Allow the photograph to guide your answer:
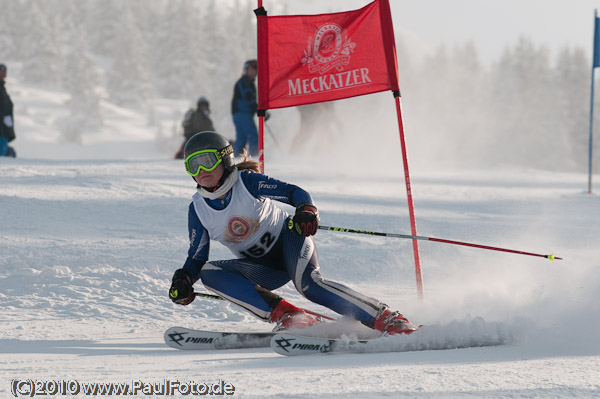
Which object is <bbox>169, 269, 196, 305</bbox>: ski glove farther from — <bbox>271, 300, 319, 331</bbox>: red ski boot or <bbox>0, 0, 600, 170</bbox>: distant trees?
<bbox>0, 0, 600, 170</bbox>: distant trees

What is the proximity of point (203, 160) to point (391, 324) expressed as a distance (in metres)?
1.33

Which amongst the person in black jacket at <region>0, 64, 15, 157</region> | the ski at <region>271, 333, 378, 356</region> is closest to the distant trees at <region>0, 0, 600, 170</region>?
the person in black jacket at <region>0, 64, 15, 157</region>

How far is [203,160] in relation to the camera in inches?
135

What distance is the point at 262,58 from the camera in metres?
5.02

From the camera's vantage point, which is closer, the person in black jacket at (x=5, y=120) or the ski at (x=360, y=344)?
the ski at (x=360, y=344)

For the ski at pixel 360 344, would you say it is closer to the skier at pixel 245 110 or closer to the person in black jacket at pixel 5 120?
the skier at pixel 245 110

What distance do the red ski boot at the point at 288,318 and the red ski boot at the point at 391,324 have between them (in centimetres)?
37

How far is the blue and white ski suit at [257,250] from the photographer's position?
135 inches

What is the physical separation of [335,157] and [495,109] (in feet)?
132

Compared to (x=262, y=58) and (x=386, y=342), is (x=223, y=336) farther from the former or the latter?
(x=262, y=58)

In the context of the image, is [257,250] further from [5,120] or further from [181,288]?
[5,120]

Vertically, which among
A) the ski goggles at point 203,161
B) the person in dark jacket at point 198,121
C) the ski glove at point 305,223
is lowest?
the ski glove at point 305,223

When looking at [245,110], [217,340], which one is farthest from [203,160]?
[245,110]

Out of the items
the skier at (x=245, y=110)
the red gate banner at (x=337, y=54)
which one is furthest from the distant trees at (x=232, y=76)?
the red gate banner at (x=337, y=54)
